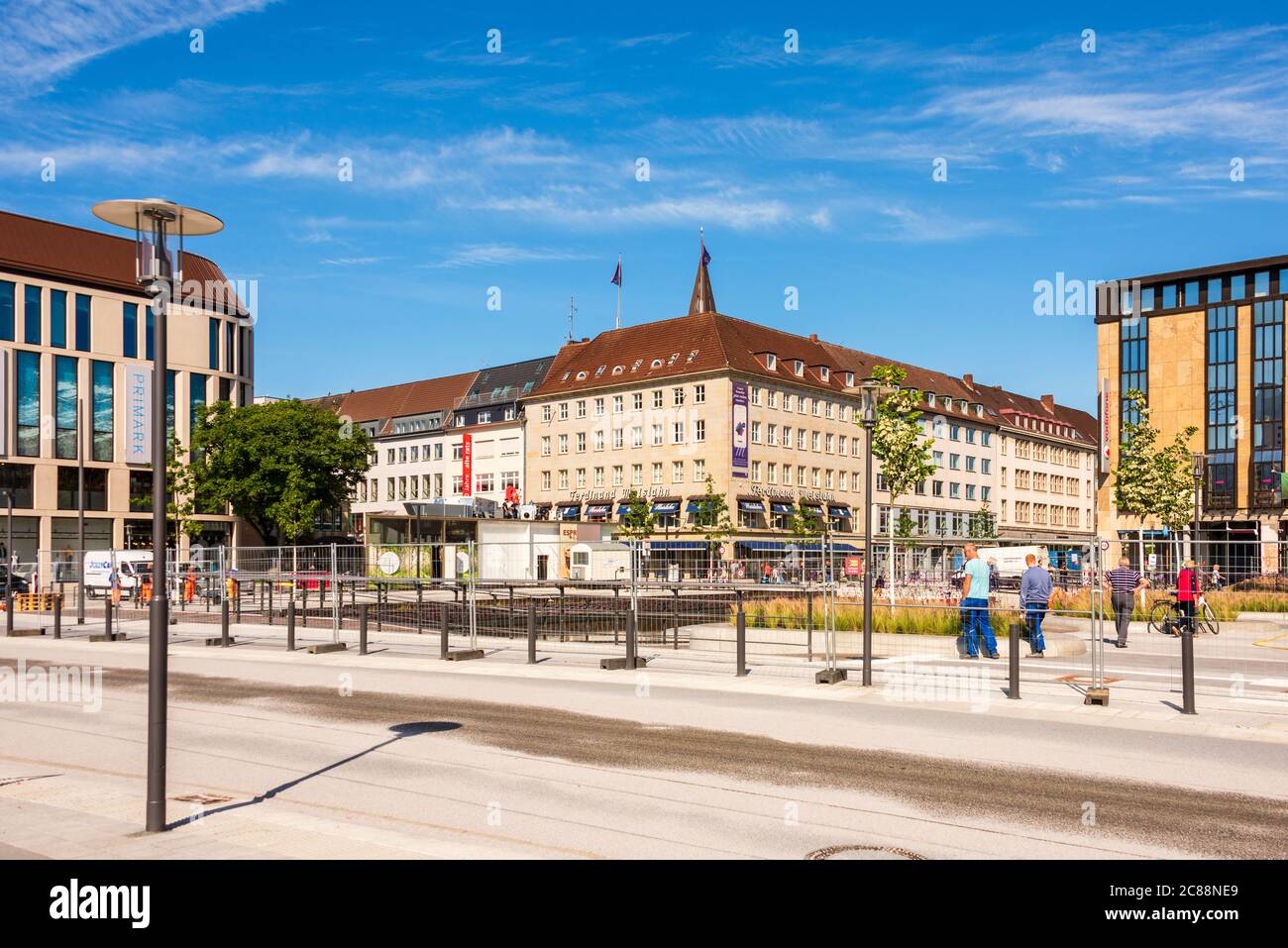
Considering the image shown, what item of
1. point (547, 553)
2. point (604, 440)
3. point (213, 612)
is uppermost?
point (604, 440)

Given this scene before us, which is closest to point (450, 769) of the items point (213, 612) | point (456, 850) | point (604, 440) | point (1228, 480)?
point (456, 850)

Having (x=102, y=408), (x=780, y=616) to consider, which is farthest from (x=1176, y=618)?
(x=102, y=408)

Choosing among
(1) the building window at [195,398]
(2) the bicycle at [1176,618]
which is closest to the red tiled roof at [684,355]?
(1) the building window at [195,398]

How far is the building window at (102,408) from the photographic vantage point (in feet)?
218

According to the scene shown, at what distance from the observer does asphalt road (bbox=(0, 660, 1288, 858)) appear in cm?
757

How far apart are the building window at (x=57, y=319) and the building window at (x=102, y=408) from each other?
217 centimetres

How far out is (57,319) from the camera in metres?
65.4

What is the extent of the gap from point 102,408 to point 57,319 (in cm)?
559

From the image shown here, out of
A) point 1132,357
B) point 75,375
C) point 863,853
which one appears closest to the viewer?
point 863,853

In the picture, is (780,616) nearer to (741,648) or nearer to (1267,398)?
(741,648)

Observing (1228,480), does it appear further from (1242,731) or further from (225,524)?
(1242,731)

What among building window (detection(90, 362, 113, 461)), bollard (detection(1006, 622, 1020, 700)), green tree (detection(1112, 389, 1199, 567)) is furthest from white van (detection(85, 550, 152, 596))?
green tree (detection(1112, 389, 1199, 567))

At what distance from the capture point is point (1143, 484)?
55.6 metres
